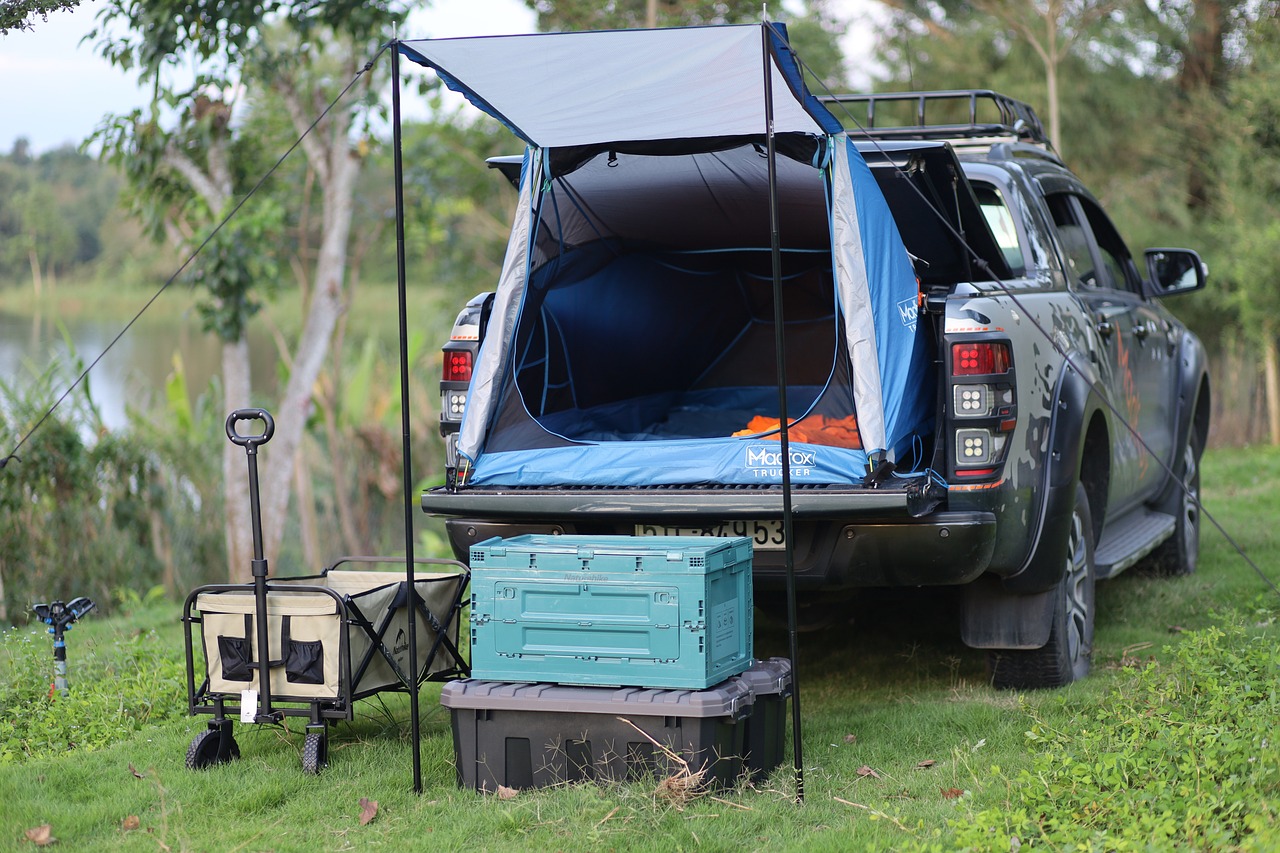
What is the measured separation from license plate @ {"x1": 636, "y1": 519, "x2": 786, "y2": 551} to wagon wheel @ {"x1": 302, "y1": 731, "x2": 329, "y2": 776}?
124 centimetres

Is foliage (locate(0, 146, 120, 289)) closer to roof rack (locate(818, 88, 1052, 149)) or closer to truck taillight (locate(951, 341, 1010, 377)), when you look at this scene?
roof rack (locate(818, 88, 1052, 149))

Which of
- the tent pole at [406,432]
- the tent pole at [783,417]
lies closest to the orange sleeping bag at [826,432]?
the tent pole at [783,417]

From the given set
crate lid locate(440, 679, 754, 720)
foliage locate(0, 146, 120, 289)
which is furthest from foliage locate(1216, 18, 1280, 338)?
foliage locate(0, 146, 120, 289)

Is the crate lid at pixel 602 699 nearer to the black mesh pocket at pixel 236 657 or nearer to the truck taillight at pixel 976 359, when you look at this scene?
the black mesh pocket at pixel 236 657

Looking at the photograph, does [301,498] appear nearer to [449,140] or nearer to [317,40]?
[317,40]

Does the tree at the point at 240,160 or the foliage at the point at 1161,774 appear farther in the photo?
the tree at the point at 240,160

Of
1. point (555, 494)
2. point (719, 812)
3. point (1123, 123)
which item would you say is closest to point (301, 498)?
point (555, 494)

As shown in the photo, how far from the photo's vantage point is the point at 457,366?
497 centimetres

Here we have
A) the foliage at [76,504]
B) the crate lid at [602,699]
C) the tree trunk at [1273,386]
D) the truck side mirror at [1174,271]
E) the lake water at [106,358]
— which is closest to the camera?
the crate lid at [602,699]

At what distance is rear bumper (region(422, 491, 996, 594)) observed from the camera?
4273 millimetres

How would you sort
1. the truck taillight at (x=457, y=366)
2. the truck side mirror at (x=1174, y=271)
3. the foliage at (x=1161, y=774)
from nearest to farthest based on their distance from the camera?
1. the foliage at (x=1161, y=774)
2. the truck taillight at (x=457, y=366)
3. the truck side mirror at (x=1174, y=271)

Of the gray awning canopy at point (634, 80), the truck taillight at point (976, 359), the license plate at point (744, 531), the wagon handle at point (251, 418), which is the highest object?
the gray awning canopy at point (634, 80)

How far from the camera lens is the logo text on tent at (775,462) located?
14.4 ft

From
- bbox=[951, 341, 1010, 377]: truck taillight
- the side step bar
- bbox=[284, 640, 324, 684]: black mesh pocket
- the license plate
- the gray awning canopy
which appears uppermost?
the gray awning canopy
